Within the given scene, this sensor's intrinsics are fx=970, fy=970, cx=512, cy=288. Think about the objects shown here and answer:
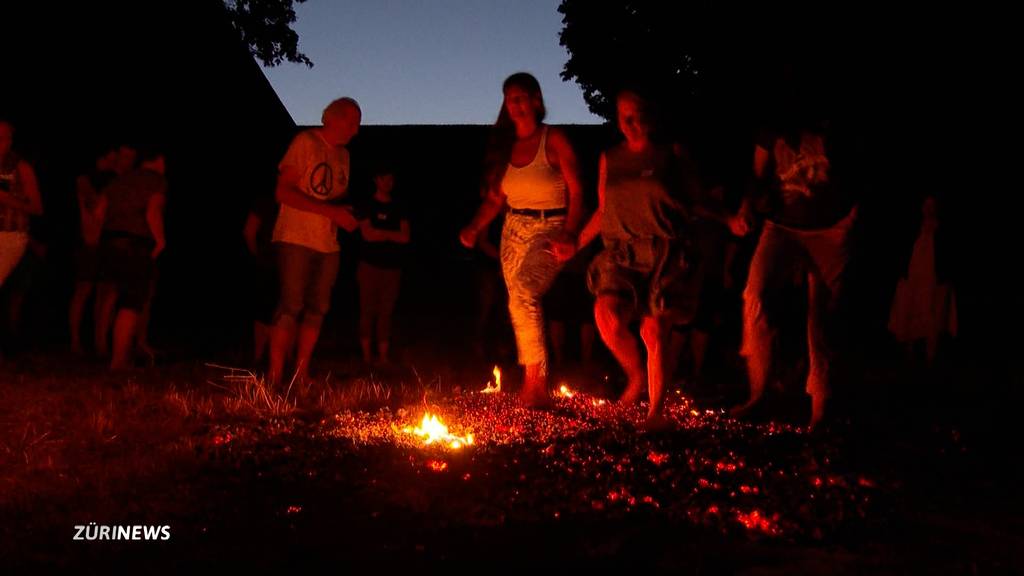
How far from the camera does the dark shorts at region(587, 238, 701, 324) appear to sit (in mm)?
6023

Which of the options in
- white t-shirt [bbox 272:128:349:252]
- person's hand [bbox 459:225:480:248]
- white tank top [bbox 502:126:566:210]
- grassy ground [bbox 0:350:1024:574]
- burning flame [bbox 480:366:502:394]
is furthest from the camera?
burning flame [bbox 480:366:502:394]

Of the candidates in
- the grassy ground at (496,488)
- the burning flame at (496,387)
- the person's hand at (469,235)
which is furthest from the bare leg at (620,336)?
the person's hand at (469,235)

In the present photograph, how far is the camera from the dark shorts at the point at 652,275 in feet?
19.8

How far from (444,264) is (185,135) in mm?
6436

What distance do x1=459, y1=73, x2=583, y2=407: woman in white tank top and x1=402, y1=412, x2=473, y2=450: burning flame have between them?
100cm

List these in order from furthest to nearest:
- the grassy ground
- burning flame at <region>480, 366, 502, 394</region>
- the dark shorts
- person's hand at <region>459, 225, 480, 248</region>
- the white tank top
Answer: burning flame at <region>480, 366, 502, 394</region> → person's hand at <region>459, 225, 480, 248</region> → the white tank top → the dark shorts → the grassy ground

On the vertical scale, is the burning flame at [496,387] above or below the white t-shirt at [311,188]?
below

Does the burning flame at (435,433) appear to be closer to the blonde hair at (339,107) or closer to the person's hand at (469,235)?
the person's hand at (469,235)

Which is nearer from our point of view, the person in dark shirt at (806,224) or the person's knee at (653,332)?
the person in dark shirt at (806,224)

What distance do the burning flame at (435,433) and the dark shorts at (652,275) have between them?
136cm

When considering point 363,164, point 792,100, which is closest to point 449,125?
point 363,164

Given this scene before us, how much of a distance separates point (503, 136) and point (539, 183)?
533 millimetres

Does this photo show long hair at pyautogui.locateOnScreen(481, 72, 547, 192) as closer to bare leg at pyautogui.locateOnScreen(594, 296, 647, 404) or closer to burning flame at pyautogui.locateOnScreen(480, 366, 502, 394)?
bare leg at pyautogui.locateOnScreen(594, 296, 647, 404)

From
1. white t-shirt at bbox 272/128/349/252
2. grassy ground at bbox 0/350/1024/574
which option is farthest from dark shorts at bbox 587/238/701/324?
white t-shirt at bbox 272/128/349/252
